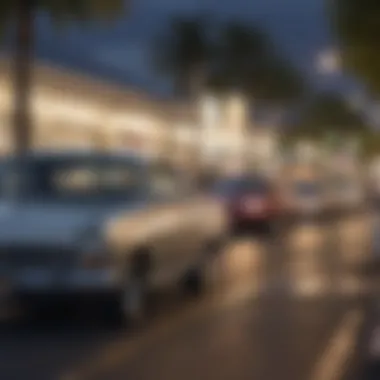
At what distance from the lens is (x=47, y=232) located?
1335cm

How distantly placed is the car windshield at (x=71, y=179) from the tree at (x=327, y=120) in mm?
67997

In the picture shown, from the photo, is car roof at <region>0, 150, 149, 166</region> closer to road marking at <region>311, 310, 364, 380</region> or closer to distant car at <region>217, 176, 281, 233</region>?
road marking at <region>311, 310, 364, 380</region>

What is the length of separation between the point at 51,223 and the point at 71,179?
1.41m

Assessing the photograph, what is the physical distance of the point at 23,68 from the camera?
31.0 m

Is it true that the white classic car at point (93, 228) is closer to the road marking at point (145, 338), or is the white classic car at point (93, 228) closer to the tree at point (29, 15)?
the road marking at point (145, 338)

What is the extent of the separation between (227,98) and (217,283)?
145ft

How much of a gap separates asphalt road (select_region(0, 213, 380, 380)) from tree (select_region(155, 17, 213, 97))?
120 feet

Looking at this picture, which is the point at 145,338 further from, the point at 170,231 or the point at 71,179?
the point at 71,179

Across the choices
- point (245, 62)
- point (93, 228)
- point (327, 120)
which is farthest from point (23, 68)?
point (327, 120)

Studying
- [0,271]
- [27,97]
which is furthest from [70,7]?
[0,271]

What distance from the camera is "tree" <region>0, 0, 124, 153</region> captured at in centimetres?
2914

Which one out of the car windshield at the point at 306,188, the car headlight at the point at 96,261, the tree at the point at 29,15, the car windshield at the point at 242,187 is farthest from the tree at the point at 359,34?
the car headlight at the point at 96,261

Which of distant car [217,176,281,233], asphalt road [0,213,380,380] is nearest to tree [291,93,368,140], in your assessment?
distant car [217,176,281,233]

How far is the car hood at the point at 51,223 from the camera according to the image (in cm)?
1326
